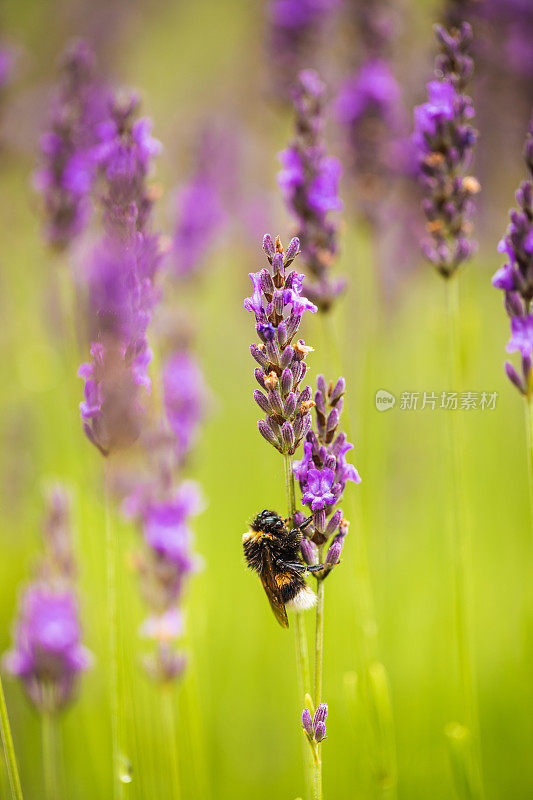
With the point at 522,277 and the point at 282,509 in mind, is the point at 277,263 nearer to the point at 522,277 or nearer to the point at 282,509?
the point at 522,277

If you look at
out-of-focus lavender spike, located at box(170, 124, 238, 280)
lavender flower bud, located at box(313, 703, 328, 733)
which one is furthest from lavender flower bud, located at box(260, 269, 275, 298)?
out-of-focus lavender spike, located at box(170, 124, 238, 280)

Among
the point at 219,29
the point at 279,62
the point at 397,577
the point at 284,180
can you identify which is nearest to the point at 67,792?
the point at 397,577

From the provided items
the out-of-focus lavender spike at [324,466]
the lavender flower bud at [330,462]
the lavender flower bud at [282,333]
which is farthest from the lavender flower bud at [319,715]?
the lavender flower bud at [282,333]

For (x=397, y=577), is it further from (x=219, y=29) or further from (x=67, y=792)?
(x=219, y=29)

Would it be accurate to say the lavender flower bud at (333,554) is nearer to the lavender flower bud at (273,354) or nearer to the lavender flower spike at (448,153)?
the lavender flower bud at (273,354)

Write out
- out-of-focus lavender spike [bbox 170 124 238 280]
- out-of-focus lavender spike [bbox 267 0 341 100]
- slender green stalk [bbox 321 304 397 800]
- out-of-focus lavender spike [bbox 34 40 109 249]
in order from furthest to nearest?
out-of-focus lavender spike [bbox 170 124 238 280], out-of-focus lavender spike [bbox 267 0 341 100], out-of-focus lavender spike [bbox 34 40 109 249], slender green stalk [bbox 321 304 397 800]

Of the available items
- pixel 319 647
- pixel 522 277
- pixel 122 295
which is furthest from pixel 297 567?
pixel 522 277

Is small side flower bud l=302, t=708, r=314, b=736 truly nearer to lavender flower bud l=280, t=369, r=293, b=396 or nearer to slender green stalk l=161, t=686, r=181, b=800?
lavender flower bud l=280, t=369, r=293, b=396
